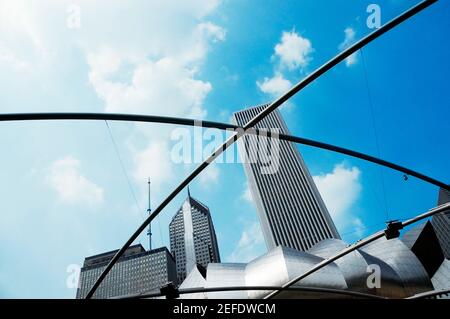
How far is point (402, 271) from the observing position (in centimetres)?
4800

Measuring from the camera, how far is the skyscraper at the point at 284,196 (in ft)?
438

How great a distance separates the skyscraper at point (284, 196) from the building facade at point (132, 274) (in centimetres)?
5306

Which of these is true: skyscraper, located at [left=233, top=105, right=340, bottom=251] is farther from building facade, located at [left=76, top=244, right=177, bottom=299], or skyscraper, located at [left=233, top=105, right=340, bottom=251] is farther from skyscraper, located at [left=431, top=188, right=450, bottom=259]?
skyscraper, located at [left=431, top=188, right=450, bottom=259]

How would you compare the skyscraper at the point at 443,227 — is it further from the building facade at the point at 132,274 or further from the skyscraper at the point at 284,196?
the building facade at the point at 132,274

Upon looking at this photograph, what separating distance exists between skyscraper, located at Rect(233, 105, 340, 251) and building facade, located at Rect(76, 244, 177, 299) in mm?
53056

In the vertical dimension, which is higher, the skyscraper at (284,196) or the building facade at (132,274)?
the skyscraper at (284,196)

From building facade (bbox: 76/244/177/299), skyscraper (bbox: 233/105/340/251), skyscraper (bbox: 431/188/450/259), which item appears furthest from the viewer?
skyscraper (bbox: 431/188/450/259)

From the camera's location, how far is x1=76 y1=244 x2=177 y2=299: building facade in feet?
529

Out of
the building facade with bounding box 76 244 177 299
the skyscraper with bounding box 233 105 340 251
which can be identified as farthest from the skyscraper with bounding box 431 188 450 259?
the building facade with bounding box 76 244 177 299

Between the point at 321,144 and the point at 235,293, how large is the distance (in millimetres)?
28458

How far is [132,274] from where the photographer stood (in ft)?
535

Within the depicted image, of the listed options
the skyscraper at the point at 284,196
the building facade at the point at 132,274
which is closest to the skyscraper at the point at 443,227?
the skyscraper at the point at 284,196

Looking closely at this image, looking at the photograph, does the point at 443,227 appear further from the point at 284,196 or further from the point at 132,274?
the point at 132,274
